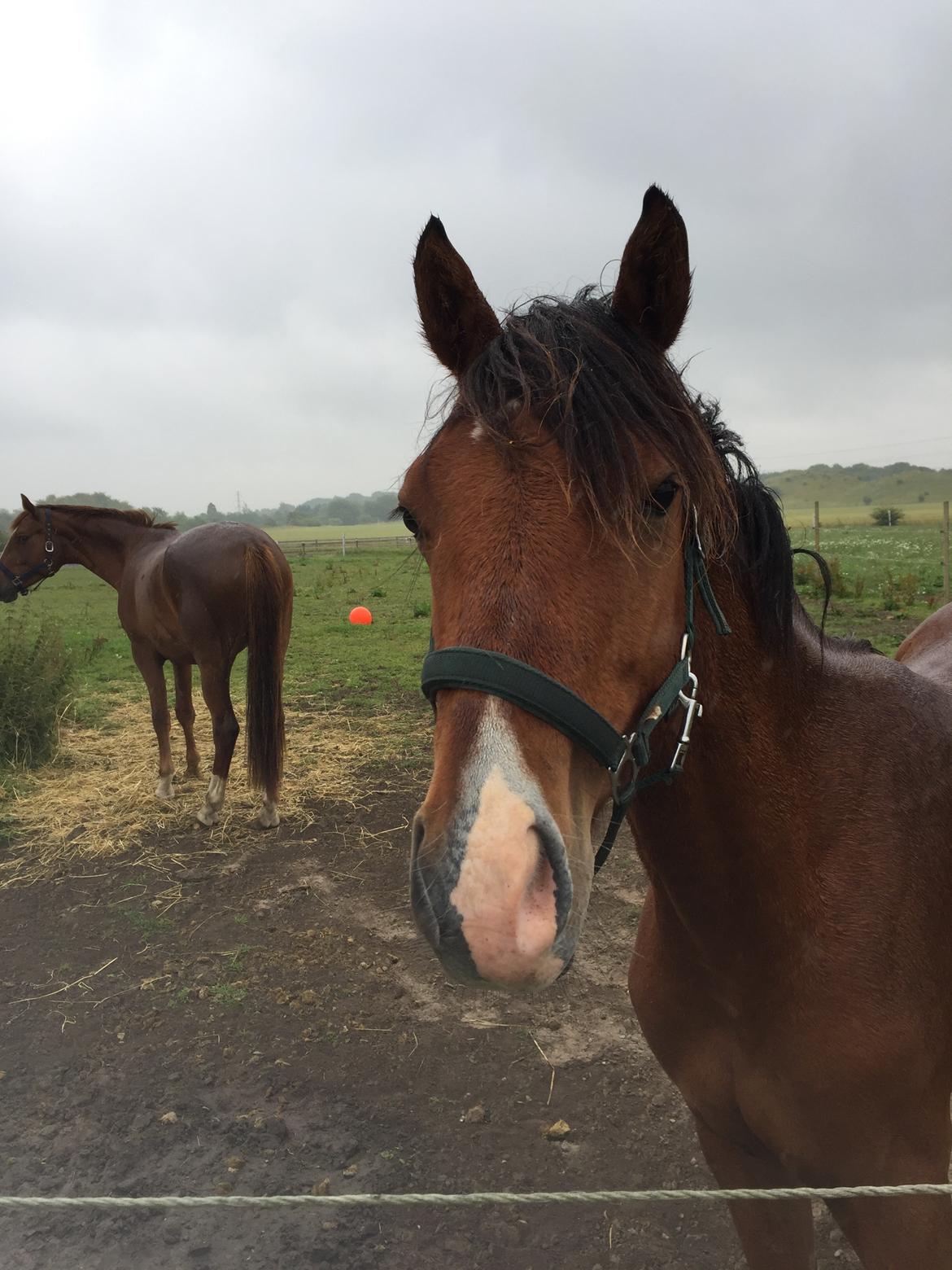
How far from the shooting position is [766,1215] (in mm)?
2029

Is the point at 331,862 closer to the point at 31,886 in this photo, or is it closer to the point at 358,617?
the point at 31,886

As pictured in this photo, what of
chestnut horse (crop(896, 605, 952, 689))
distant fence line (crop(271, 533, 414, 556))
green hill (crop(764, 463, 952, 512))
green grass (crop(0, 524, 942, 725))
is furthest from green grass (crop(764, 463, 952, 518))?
chestnut horse (crop(896, 605, 952, 689))

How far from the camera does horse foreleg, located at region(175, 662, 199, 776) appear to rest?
24.7 ft

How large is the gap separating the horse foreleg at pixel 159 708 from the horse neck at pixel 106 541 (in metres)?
0.90

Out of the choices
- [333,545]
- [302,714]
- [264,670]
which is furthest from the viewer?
[333,545]

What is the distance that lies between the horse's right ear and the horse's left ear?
11.8 inches

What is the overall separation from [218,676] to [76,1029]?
10.1 ft

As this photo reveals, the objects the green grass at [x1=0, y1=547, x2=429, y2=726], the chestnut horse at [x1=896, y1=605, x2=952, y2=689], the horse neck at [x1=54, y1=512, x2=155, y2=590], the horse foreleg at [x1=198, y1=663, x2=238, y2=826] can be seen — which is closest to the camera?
the chestnut horse at [x1=896, y1=605, x2=952, y2=689]

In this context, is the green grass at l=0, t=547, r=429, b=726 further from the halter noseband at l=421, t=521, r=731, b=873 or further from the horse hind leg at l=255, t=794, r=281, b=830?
the horse hind leg at l=255, t=794, r=281, b=830

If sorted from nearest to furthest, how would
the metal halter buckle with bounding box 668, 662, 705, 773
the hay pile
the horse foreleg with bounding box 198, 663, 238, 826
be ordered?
the metal halter buckle with bounding box 668, 662, 705, 773, the hay pile, the horse foreleg with bounding box 198, 663, 238, 826

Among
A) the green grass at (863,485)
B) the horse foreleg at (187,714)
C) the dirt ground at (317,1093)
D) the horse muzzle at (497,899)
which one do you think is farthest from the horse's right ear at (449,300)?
the green grass at (863,485)

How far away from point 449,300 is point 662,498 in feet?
2.40

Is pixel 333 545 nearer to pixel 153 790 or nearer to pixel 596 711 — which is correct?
pixel 153 790

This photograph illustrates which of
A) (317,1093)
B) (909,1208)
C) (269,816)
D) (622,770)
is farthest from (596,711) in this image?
Answer: (269,816)
